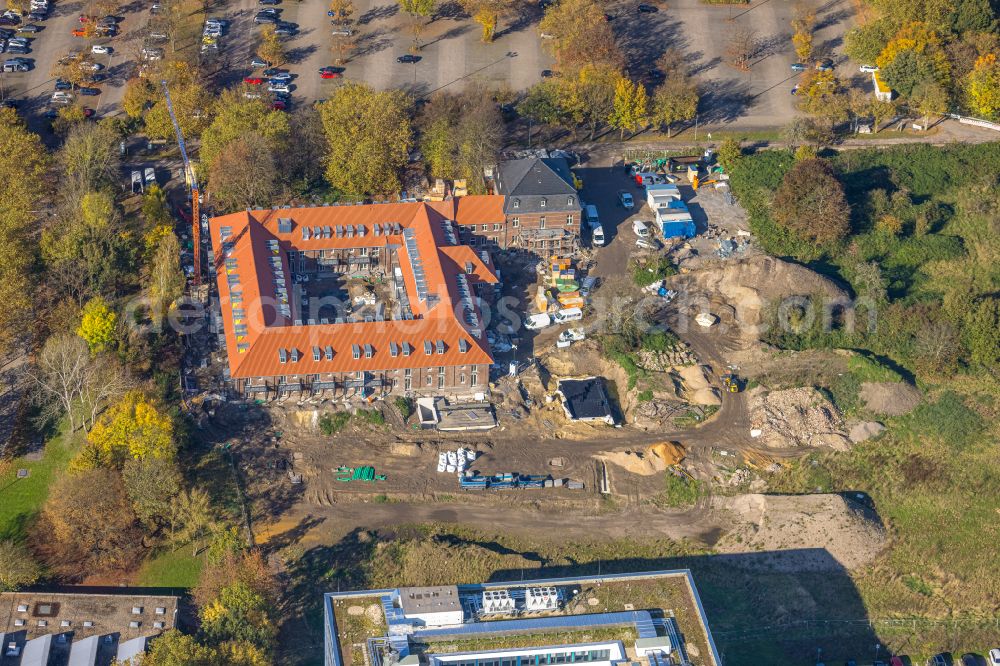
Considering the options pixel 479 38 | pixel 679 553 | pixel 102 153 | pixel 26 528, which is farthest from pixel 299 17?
pixel 679 553

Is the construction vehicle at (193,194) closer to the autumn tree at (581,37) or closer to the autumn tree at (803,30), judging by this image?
the autumn tree at (581,37)

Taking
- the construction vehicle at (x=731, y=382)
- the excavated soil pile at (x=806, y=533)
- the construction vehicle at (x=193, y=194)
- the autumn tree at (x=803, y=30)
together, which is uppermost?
the autumn tree at (x=803, y=30)

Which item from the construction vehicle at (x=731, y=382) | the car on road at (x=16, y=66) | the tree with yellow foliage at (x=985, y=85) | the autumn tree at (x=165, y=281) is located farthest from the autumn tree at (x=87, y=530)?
the tree with yellow foliage at (x=985, y=85)

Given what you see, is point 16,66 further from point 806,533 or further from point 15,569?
point 806,533

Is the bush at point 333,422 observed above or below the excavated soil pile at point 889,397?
above

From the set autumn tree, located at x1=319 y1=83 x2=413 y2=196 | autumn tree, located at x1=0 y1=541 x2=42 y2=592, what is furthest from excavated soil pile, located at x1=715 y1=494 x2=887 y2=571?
autumn tree, located at x1=0 y1=541 x2=42 y2=592
